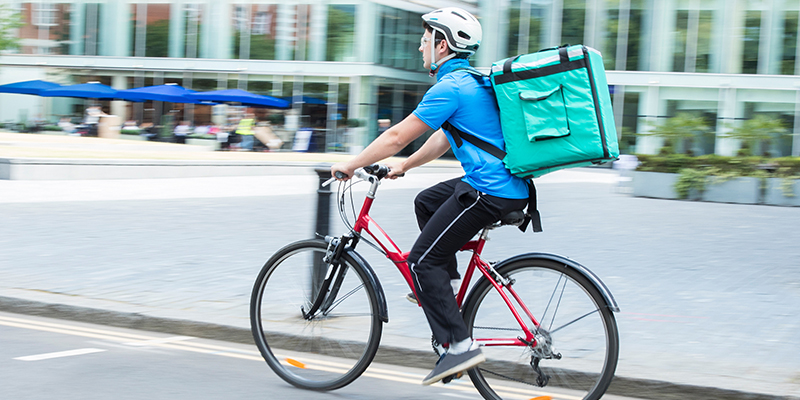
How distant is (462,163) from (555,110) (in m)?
0.51

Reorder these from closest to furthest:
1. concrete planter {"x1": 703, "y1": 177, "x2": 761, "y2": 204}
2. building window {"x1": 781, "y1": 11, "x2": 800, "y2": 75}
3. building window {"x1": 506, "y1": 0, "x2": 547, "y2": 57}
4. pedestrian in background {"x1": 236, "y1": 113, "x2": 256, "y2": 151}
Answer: concrete planter {"x1": 703, "y1": 177, "x2": 761, "y2": 204} → pedestrian in background {"x1": 236, "y1": 113, "x2": 256, "y2": 151} → building window {"x1": 781, "y1": 11, "x2": 800, "y2": 75} → building window {"x1": 506, "y1": 0, "x2": 547, "y2": 57}

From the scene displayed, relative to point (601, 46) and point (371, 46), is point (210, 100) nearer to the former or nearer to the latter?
point (371, 46)

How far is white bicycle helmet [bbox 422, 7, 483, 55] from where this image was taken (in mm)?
3584

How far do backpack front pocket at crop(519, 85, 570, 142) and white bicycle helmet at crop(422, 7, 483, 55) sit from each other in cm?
38

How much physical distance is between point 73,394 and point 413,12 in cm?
3400

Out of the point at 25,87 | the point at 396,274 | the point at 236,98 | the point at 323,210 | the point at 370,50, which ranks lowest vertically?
the point at 396,274

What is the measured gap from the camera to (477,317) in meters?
3.82

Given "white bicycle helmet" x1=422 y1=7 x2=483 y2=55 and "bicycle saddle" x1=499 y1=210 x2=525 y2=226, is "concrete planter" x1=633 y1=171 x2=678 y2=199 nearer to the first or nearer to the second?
"bicycle saddle" x1=499 y1=210 x2=525 y2=226

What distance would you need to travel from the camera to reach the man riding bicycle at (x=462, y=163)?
139 inches

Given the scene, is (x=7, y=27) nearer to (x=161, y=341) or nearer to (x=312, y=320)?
(x=161, y=341)

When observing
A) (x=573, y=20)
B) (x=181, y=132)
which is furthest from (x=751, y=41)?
(x=181, y=132)

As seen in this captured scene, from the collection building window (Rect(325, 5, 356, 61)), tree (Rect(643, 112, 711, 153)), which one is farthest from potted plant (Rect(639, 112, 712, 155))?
building window (Rect(325, 5, 356, 61))

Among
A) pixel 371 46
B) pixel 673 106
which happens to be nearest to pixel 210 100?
pixel 371 46

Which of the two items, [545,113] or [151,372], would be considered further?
[151,372]
